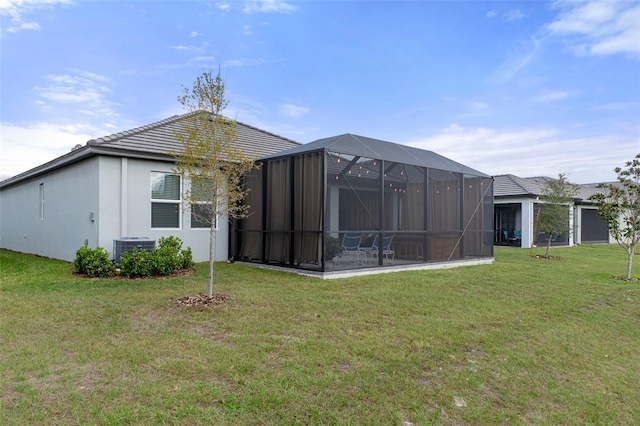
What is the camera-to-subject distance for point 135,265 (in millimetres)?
7570

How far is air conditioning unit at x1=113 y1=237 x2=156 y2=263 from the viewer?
Result: 829cm

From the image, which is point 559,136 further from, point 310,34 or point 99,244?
point 99,244

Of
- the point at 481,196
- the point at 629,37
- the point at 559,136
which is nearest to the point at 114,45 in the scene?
the point at 481,196

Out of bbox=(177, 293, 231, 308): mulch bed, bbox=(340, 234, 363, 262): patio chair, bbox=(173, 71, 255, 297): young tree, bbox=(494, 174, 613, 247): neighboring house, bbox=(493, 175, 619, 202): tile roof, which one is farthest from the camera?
bbox=(493, 175, 619, 202): tile roof

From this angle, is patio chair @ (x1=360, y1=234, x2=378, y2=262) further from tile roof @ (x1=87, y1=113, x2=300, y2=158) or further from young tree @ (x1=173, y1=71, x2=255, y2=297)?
young tree @ (x1=173, y1=71, x2=255, y2=297)

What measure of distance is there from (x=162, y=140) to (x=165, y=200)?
5.12 feet

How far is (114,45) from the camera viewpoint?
33.2 feet

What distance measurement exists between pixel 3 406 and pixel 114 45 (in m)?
9.91

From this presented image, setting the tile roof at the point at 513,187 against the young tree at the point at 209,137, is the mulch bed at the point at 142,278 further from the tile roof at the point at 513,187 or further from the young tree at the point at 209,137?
the tile roof at the point at 513,187

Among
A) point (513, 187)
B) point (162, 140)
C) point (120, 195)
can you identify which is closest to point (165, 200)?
point (120, 195)

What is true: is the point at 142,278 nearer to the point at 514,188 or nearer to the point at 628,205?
the point at 628,205

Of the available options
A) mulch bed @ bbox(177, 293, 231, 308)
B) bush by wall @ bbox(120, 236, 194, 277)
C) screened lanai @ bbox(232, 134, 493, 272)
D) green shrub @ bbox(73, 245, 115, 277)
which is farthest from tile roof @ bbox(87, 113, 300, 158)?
mulch bed @ bbox(177, 293, 231, 308)

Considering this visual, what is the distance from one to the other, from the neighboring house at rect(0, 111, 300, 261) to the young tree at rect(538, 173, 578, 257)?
11391 mm

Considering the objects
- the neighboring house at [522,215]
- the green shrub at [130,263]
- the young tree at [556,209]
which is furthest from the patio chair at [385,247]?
the neighboring house at [522,215]
